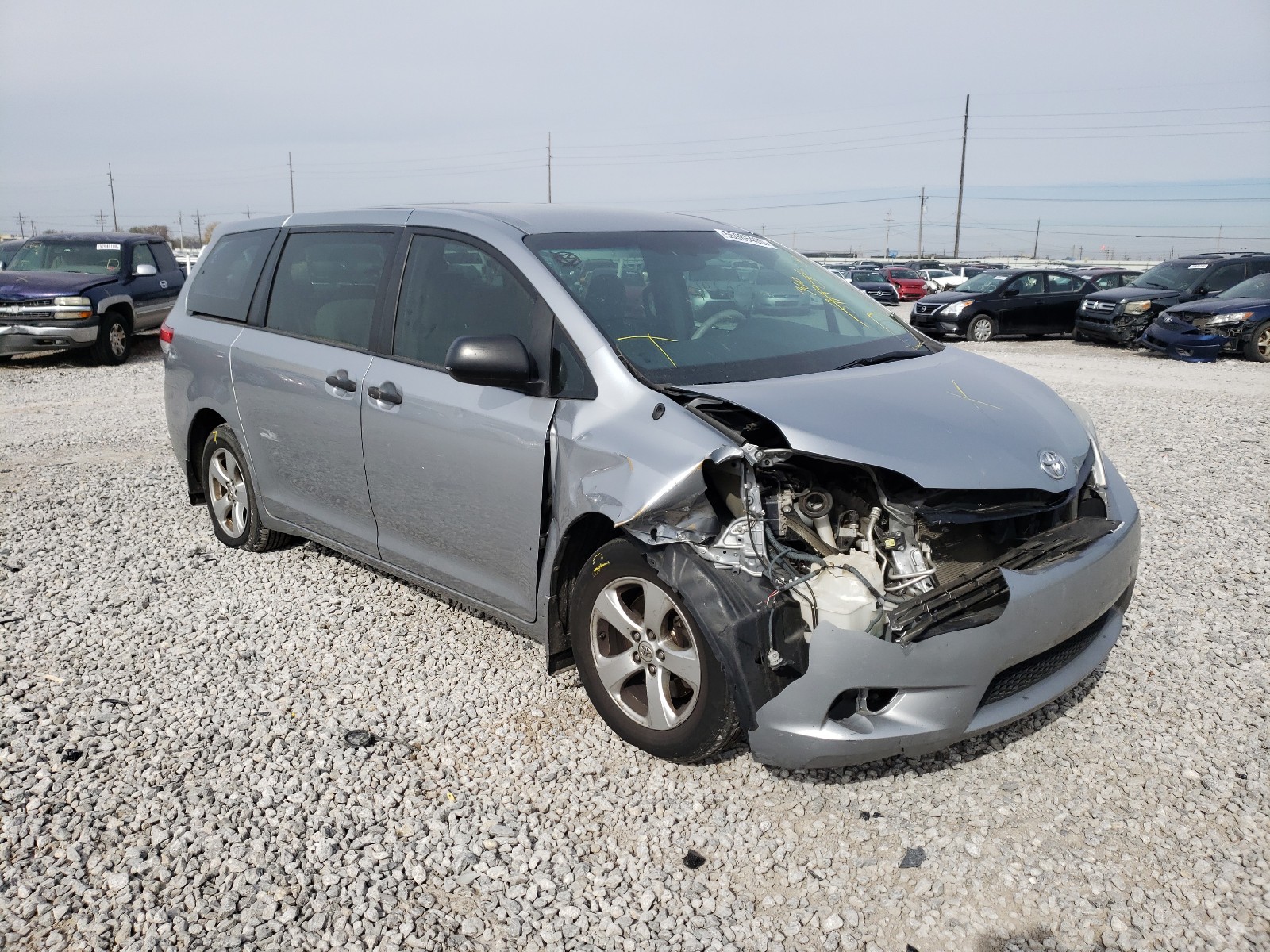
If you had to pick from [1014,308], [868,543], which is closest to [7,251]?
[1014,308]

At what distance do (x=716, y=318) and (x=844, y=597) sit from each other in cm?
141

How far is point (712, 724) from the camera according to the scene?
9.89 feet

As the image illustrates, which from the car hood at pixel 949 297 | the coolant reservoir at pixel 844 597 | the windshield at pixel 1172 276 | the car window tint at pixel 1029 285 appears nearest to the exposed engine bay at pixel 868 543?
the coolant reservoir at pixel 844 597

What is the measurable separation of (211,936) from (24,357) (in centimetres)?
1534

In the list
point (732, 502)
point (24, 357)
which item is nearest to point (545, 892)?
point (732, 502)

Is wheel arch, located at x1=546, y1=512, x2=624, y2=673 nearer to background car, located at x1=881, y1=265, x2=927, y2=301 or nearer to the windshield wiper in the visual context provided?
the windshield wiper

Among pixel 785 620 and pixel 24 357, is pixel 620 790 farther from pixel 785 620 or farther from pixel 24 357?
pixel 24 357

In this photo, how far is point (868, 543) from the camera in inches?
119

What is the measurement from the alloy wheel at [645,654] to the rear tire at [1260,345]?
46.8 feet

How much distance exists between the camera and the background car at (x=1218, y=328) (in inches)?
558

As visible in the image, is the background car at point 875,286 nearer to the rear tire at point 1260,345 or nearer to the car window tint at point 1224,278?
the rear tire at point 1260,345

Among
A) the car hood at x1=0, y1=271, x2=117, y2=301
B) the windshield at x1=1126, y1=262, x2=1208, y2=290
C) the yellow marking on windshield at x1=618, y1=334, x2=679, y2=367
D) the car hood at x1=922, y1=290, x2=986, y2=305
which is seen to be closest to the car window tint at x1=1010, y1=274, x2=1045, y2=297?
the car hood at x1=922, y1=290, x2=986, y2=305

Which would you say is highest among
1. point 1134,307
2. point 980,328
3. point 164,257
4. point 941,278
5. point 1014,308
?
point 164,257

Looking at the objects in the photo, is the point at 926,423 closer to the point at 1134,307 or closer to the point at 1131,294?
the point at 1134,307
